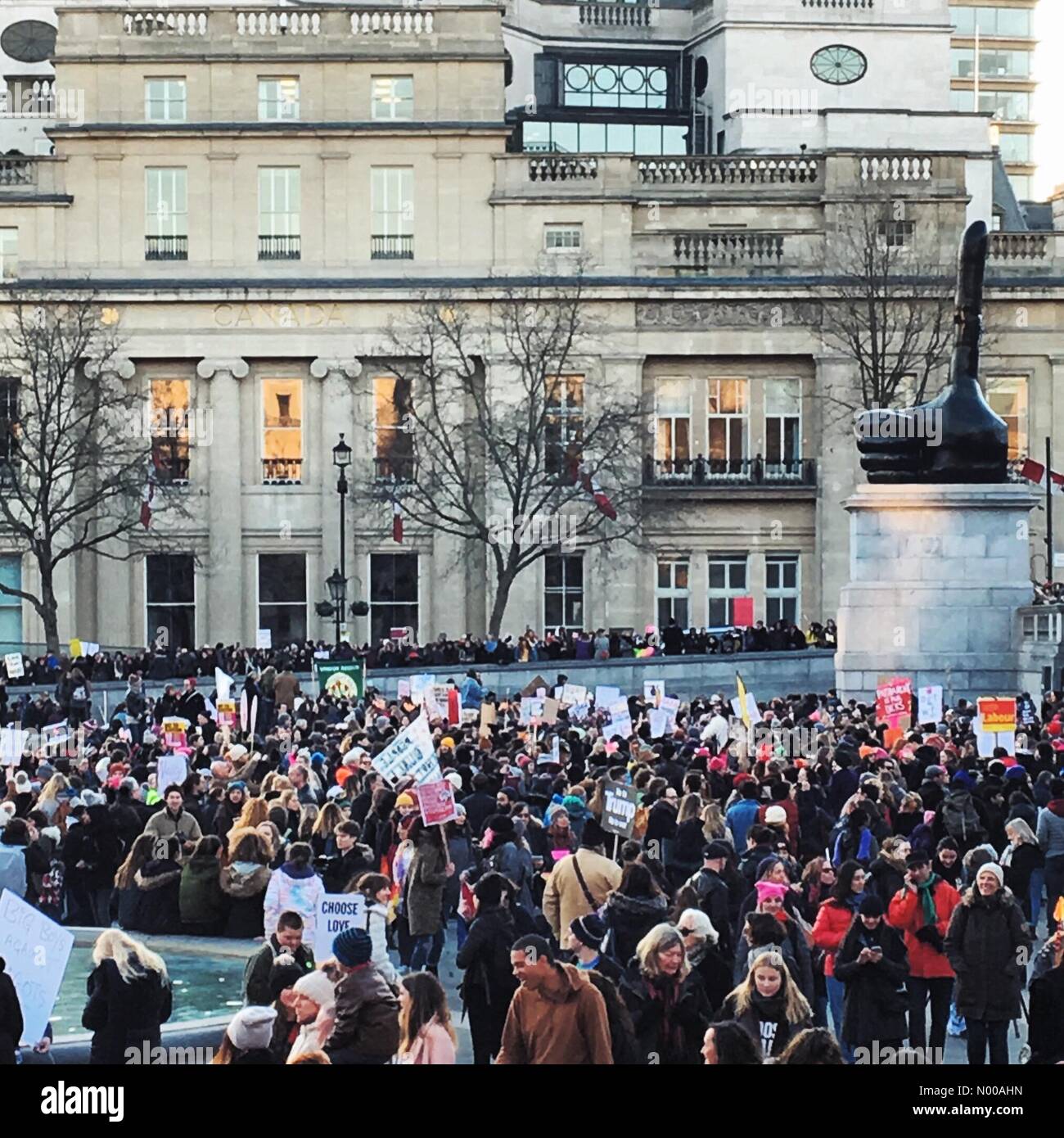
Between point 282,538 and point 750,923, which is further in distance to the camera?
point 282,538

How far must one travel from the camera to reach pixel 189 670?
53.2 metres

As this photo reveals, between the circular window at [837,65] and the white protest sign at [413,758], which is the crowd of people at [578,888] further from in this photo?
the circular window at [837,65]

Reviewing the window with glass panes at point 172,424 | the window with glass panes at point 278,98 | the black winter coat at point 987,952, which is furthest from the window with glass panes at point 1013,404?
the black winter coat at point 987,952

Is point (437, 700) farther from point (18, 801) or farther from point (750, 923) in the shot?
point (750, 923)

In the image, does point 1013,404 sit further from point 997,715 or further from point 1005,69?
point 1005,69

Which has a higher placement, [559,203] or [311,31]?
[311,31]

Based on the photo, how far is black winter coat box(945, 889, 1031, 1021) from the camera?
17.0 m

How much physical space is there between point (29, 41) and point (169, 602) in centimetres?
2221

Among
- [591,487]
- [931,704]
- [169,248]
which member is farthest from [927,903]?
[169,248]

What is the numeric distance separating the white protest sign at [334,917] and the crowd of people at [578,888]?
0.09 meters

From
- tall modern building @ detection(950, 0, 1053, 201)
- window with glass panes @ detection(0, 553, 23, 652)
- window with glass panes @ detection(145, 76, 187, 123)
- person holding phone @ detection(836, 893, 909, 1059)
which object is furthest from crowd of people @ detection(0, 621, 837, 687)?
tall modern building @ detection(950, 0, 1053, 201)
